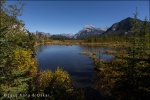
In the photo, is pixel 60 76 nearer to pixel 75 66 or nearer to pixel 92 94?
pixel 92 94

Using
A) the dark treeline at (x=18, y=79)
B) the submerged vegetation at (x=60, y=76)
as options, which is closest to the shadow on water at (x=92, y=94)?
the submerged vegetation at (x=60, y=76)

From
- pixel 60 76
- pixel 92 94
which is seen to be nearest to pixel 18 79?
pixel 60 76

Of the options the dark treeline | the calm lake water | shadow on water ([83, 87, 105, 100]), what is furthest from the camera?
the calm lake water

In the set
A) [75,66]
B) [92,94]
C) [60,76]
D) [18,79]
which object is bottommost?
[92,94]

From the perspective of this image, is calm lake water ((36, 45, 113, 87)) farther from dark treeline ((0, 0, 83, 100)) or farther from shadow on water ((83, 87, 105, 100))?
dark treeline ((0, 0, 83, 100))

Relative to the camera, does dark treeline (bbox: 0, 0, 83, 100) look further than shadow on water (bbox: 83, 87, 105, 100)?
No

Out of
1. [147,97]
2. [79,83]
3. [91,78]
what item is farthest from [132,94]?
[91,78]

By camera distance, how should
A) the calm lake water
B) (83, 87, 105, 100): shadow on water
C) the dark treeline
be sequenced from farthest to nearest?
the calm lake water
(83, 87, 105, 100): shadow on water
the dark treeline

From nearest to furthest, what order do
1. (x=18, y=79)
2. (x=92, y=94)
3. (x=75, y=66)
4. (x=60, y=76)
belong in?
(x=18, y=79), (x=60, y=76), (x=92, y=94), (x=75, y=66)

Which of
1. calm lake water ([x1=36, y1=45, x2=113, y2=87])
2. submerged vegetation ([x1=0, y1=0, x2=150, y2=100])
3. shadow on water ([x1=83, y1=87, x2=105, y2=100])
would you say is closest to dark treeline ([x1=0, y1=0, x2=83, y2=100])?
submerged vegetation ([x1=0, y1=0, x2=150, y2=100])

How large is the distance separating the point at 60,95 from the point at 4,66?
8568mm

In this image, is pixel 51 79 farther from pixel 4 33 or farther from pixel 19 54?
pixel 4 33

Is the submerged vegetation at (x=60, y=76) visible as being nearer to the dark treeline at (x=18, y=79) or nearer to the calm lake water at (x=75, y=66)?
the dark treeline at (x=18, y=79)

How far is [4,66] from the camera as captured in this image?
12.8 m
